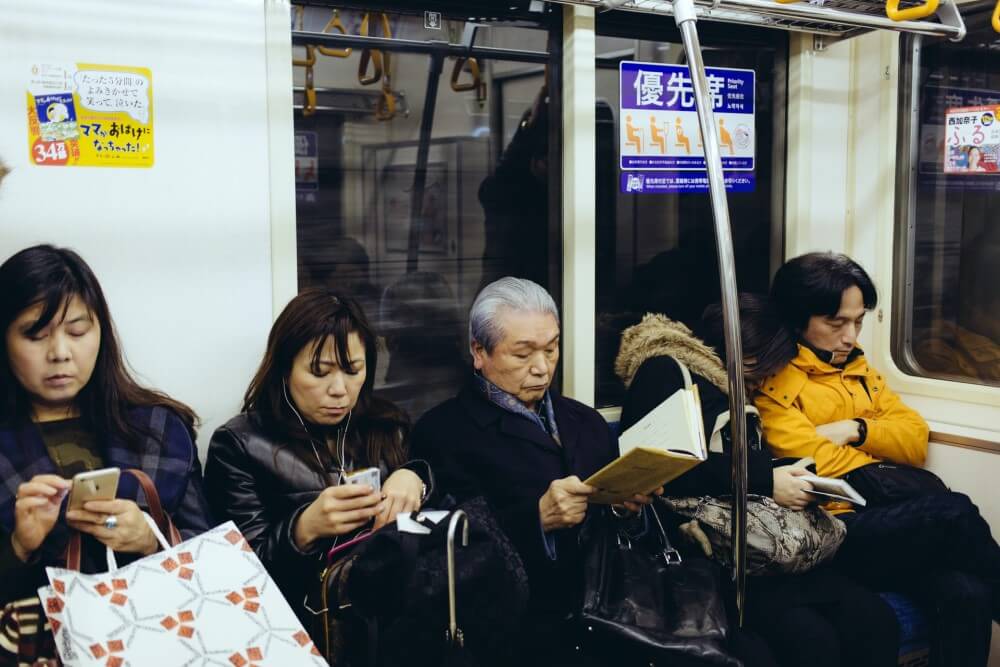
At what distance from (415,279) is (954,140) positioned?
2.29 meters

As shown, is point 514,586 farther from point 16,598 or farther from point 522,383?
point 16,598

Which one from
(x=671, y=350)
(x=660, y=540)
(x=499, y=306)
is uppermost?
(x=499, y=306)

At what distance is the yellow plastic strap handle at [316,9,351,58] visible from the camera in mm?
3119

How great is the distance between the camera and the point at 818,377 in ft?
11.6

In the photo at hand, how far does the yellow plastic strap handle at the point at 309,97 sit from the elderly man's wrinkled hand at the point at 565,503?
1.46 metres

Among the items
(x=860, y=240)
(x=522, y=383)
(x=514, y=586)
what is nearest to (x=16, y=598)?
(x=514, y=586)

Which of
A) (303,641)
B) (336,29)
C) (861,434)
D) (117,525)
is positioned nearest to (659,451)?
(303,641)

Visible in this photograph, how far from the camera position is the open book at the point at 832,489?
2.92 metres

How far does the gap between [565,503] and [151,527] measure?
109cm

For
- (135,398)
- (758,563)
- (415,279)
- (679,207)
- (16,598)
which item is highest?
(679,207)

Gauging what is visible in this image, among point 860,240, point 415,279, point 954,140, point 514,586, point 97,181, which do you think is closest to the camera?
point 514,586

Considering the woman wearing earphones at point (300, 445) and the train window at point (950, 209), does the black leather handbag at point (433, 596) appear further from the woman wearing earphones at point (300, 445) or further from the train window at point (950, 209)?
the train window at point (950, 209)

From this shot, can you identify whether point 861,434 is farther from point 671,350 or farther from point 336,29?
point 336,29

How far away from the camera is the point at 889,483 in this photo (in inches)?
132
